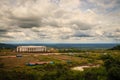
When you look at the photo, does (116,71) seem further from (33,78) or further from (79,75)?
(33,78)

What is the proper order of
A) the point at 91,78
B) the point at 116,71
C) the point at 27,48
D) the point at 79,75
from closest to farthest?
the point at 116,71 → the point at 91,78 → the point at 79,75 → the point at 27,48

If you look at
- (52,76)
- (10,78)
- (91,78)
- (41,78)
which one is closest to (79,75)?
(91,78)

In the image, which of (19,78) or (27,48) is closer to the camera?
(19,78)

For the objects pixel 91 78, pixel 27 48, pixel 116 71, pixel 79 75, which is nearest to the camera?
pixel 116 71

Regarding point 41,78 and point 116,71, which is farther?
point 41,78

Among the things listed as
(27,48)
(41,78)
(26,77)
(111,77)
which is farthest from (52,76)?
(27,48)

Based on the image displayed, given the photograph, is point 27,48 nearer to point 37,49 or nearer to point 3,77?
point 37,49

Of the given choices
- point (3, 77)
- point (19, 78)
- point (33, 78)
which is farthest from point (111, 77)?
point (3, 77)

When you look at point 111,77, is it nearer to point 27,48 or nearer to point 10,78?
point 10,78
